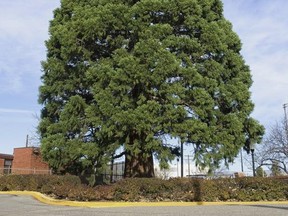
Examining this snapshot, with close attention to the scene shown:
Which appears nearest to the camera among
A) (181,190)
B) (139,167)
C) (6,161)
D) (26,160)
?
(181,190)

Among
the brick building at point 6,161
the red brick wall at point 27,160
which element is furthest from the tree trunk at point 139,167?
the brick building at point 6,161

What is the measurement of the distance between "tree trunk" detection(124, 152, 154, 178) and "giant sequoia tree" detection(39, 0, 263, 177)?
5cm

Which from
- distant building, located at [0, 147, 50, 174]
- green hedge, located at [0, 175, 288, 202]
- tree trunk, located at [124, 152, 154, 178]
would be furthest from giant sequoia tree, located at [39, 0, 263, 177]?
distant building, located at [0, 147, 50, 174]

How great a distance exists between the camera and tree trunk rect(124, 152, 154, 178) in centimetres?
1992

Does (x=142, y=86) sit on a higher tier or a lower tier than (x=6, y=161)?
higher

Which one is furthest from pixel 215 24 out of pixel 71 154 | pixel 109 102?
pixel 71 154

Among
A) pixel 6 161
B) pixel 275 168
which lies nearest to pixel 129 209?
pixel 275 168

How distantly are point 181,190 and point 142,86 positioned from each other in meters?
5.29

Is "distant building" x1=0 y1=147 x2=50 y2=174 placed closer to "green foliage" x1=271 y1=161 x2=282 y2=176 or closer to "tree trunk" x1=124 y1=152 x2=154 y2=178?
"tree trunk" x1=124 y1=152 x2=154 y2=178

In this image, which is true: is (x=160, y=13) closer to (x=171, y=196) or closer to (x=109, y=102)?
(x=109, y=102)

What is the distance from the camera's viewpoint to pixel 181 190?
17.0 metres

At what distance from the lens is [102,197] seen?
16.7 meters

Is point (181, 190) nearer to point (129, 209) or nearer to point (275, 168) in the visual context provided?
point (129, 209)

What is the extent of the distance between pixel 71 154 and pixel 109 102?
3.36 metres
